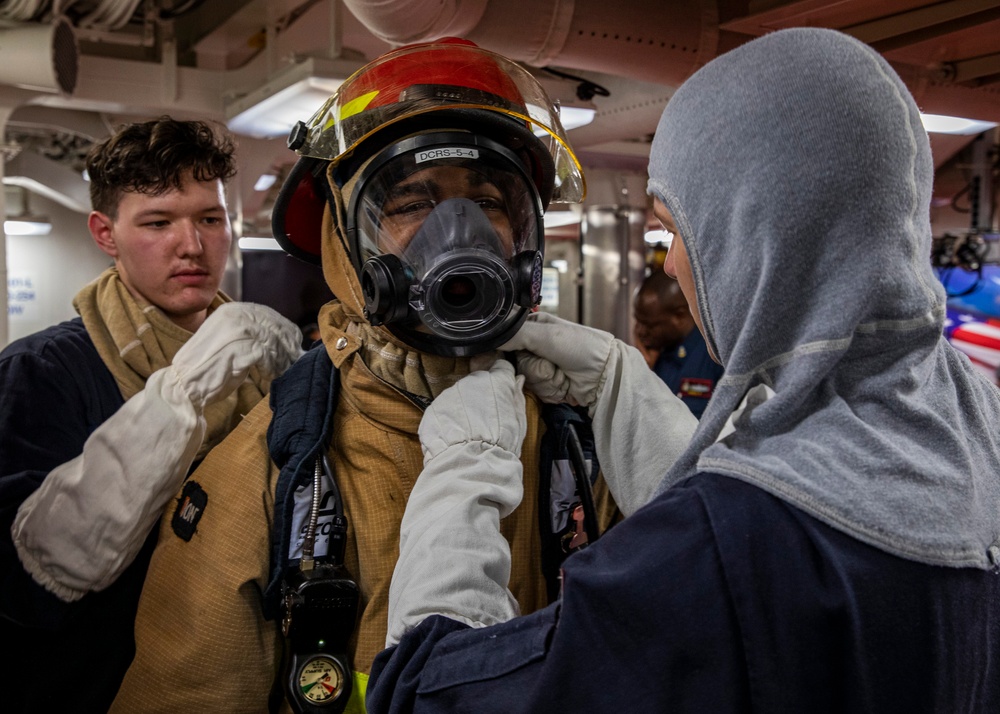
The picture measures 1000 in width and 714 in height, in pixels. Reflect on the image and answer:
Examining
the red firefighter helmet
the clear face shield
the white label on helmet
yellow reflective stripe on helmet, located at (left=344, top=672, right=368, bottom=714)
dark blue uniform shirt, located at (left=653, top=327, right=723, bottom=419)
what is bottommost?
yellow reflective stripe on helmet, located at (left=344, top=672, right=368, bottom=714)

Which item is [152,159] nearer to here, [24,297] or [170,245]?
[170,245]

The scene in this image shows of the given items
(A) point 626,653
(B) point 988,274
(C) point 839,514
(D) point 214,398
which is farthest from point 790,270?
(B) point 988,274

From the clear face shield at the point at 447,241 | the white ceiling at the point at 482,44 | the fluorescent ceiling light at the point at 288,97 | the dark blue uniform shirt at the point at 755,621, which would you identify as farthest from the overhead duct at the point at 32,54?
the dark blue uniform shirt at the point at 755,621

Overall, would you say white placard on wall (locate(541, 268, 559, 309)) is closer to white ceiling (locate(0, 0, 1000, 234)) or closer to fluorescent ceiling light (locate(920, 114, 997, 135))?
white ceiling (locate(0, 0, 1000, 234))

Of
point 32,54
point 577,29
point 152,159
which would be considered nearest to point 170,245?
point 152,159

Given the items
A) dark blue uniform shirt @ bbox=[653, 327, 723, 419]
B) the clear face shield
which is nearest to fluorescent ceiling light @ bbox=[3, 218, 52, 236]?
dark blue uniform shirt @ bbox=[653, 327, 723, 419]

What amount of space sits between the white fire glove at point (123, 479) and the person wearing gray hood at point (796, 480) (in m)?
0.73

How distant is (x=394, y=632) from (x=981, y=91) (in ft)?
15.8

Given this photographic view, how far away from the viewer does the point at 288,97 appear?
192 inches

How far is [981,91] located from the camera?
4750 millimetres

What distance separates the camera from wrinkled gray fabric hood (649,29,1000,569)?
929mm

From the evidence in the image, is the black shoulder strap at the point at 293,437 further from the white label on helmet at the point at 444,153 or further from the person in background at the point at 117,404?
the white label on helmet at the point at 444,153

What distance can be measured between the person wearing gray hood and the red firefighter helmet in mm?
551

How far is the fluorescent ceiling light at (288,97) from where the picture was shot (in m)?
4.54
